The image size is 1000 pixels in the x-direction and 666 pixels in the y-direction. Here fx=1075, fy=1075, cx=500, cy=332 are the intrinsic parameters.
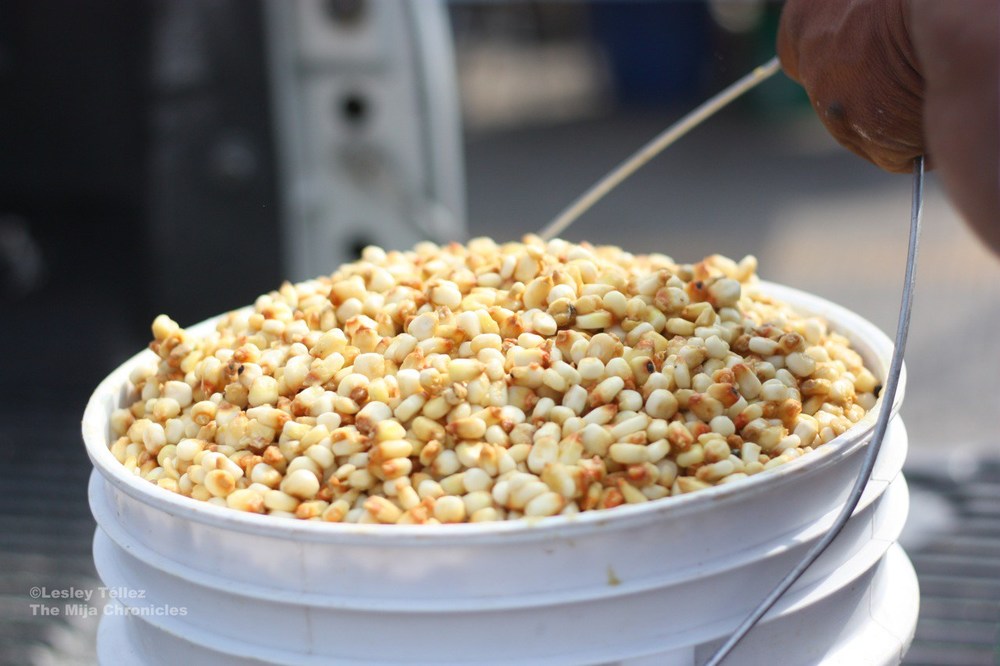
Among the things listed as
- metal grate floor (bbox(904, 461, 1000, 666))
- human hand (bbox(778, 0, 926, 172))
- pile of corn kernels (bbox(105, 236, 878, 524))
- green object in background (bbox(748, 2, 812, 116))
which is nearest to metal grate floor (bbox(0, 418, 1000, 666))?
metal grate floor (bbox(904, 461, 1000, 666))

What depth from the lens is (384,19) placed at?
5.65 ft

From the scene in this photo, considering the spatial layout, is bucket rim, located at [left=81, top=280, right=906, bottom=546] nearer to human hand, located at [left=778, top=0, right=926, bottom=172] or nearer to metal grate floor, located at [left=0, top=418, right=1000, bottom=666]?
human hand, located at [left=778, top=0, right=926, bottom=172]

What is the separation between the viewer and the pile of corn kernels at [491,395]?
72cm

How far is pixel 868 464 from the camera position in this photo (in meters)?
0.70

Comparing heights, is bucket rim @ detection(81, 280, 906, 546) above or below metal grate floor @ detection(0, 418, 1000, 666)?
above

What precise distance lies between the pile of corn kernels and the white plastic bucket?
0.13 ft

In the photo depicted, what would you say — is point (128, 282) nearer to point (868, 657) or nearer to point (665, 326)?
point (665, 326)

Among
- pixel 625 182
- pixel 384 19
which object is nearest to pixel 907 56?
pixel 384 19

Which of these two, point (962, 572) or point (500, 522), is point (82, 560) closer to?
point (500, 522)

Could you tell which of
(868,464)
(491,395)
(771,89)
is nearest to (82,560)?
(491,395)

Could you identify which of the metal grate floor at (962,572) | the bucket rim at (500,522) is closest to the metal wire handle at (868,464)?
the bucket rim at (500,522)

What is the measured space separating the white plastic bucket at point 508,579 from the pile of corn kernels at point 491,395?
0.04 meters

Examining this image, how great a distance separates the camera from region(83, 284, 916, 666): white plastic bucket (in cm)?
65

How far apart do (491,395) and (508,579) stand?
16 cm
